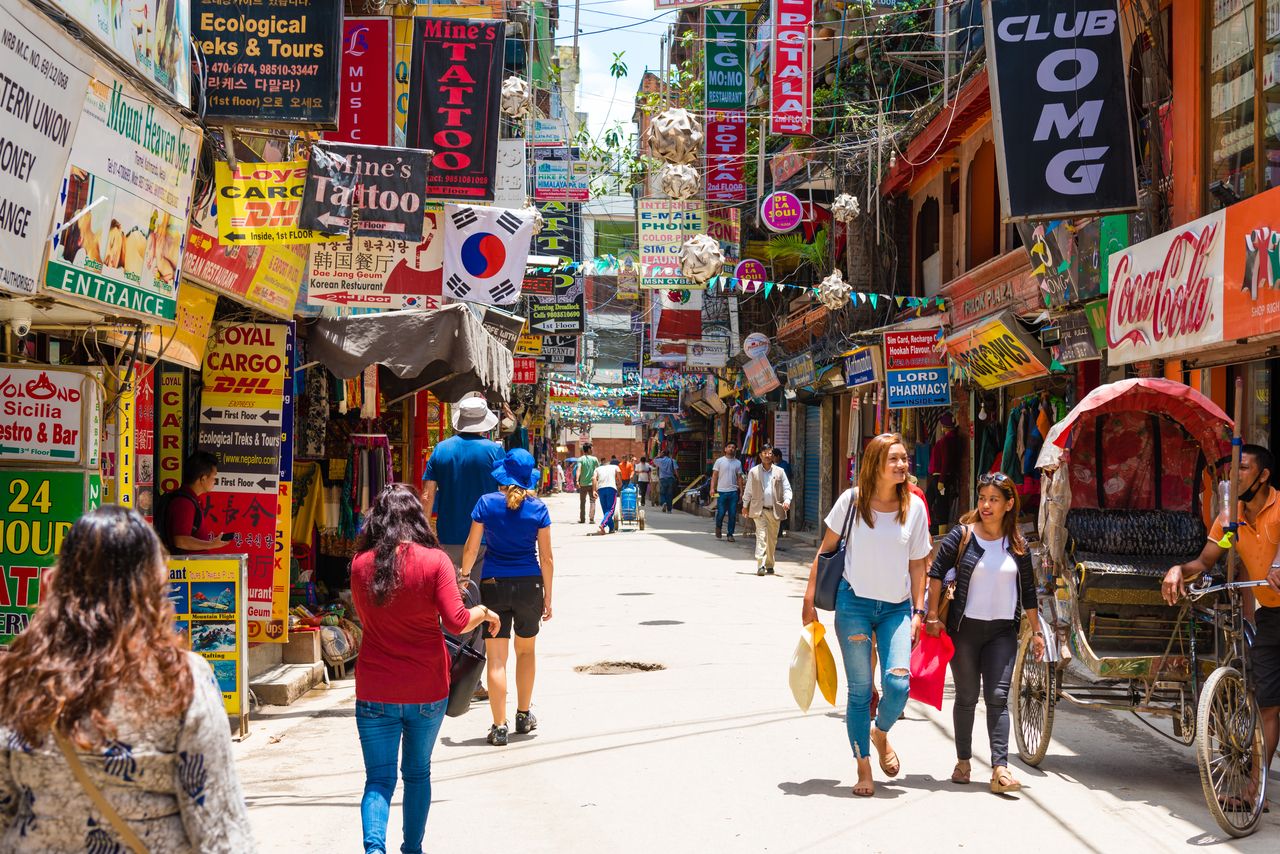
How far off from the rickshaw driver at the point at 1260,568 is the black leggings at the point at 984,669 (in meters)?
0.92

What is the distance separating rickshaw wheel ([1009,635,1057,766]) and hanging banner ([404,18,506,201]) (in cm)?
700

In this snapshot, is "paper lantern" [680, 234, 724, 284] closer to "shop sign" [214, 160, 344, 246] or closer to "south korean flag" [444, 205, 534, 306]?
"south korean flag" [444, 205, 534, 306]

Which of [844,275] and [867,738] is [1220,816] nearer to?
[867,738]

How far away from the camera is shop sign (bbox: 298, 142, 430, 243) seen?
8.98 metres

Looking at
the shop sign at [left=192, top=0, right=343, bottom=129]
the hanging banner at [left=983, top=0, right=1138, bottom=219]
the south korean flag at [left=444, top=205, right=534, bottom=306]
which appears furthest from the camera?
the south korean flag at [left=444, top=205, right=534, bottom=306]

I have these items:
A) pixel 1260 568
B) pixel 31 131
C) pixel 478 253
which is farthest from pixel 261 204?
pixel 1260 568

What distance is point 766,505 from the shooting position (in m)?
20.3

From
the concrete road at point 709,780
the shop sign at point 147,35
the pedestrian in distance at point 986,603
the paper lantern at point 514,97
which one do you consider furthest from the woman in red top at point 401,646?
the paper lantern at point 514,97

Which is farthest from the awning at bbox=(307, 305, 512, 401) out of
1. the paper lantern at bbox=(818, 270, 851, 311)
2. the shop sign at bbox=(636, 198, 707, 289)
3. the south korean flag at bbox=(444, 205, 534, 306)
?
the shop sign at bbox=(636, 198, 707, 289)

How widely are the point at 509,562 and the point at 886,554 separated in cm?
266

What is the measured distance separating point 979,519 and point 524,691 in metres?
3.27

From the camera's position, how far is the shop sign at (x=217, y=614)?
8320 millimetres

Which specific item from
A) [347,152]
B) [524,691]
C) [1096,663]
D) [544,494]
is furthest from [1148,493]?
[544,494]

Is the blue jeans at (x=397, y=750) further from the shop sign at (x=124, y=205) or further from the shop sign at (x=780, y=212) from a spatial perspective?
the shop sign at (x=780, y=212)
